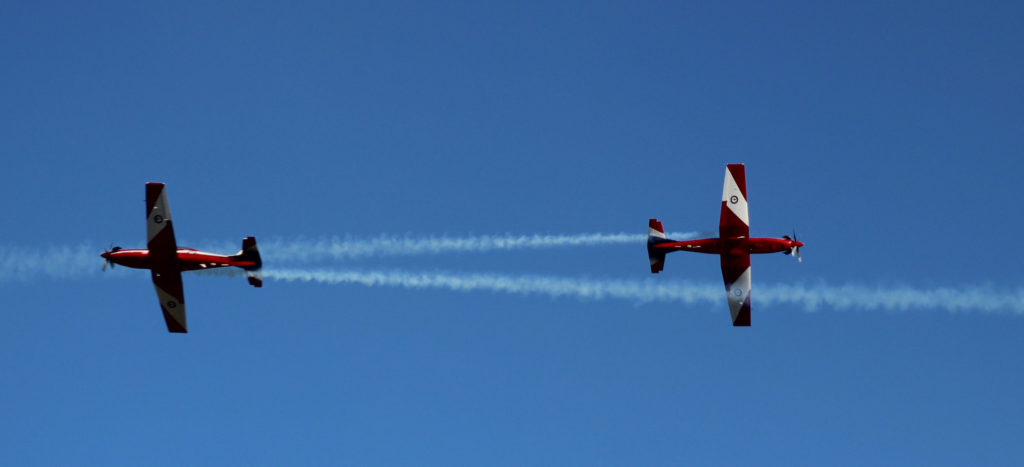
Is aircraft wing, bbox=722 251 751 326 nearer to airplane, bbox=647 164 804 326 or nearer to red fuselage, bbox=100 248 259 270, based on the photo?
airplane, bbox=647 164 804 326

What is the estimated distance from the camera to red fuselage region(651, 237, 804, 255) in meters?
66.3

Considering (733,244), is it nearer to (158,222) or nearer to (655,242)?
(655,242)

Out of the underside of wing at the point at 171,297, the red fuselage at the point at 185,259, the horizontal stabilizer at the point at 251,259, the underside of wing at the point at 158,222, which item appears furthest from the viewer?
the underside of wing at the point at 171,297

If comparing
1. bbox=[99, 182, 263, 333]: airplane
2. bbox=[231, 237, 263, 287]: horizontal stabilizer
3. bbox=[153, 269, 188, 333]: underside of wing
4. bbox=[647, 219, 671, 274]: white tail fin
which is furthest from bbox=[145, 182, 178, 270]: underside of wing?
bbox=[647, 219, 671, 274]: white tail fin

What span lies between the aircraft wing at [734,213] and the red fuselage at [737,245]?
1.07 feet

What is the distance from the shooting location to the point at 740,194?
219ft

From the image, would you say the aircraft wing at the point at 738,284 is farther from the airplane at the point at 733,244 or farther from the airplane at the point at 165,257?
the airplane at the point at 165,257

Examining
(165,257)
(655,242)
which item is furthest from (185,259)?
(655,242)

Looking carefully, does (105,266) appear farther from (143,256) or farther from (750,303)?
(750,303)

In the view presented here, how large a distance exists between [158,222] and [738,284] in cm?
2786

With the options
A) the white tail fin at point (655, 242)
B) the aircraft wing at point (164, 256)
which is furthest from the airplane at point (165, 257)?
the white tail fin at point (655, 242)

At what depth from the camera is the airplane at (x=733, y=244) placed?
66312mm

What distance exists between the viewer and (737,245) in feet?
218

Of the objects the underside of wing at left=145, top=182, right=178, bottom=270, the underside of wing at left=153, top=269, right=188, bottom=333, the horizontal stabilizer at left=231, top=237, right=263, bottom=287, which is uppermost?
the underside of wing at left=145, top=182, right=178, bottom=270
